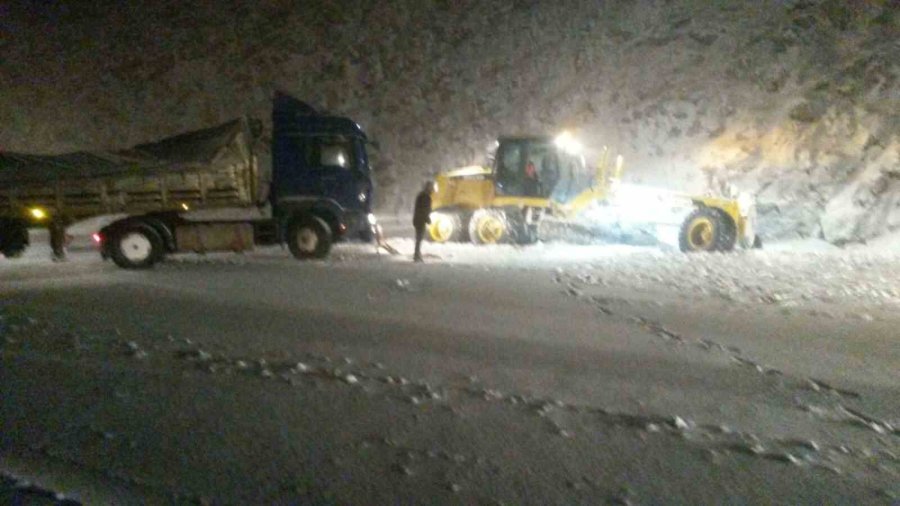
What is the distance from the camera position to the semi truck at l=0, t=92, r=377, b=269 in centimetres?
1502

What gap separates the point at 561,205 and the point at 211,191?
9.12 metres

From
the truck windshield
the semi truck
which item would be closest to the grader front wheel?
the semi truck

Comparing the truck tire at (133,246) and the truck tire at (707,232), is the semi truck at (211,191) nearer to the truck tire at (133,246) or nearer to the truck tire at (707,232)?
the truck tire at (133,246)

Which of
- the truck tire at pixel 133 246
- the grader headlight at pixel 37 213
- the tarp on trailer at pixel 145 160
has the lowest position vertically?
the truck tire at pixel 133 246

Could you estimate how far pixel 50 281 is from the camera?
12453 mm

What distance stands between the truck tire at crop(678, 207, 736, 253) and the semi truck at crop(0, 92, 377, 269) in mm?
7589

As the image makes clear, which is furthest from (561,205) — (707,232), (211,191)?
(211,191)

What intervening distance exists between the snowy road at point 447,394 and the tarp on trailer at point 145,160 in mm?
3661

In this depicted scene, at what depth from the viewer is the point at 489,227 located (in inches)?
821

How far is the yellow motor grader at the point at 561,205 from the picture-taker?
1861 cm

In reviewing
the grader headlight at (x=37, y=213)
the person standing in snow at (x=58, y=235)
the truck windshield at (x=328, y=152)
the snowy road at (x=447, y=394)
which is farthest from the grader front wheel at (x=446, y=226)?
the grader headlight at (x=37, y=213)

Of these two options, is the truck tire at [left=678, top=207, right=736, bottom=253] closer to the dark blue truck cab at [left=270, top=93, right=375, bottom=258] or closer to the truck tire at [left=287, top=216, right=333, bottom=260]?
the dark blue truck cab at [left=270, top=93, right=375, bottom=258]

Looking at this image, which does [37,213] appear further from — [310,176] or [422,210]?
[422,210]

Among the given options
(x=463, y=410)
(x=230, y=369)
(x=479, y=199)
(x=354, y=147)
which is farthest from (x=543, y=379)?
(x=479, y=199)
